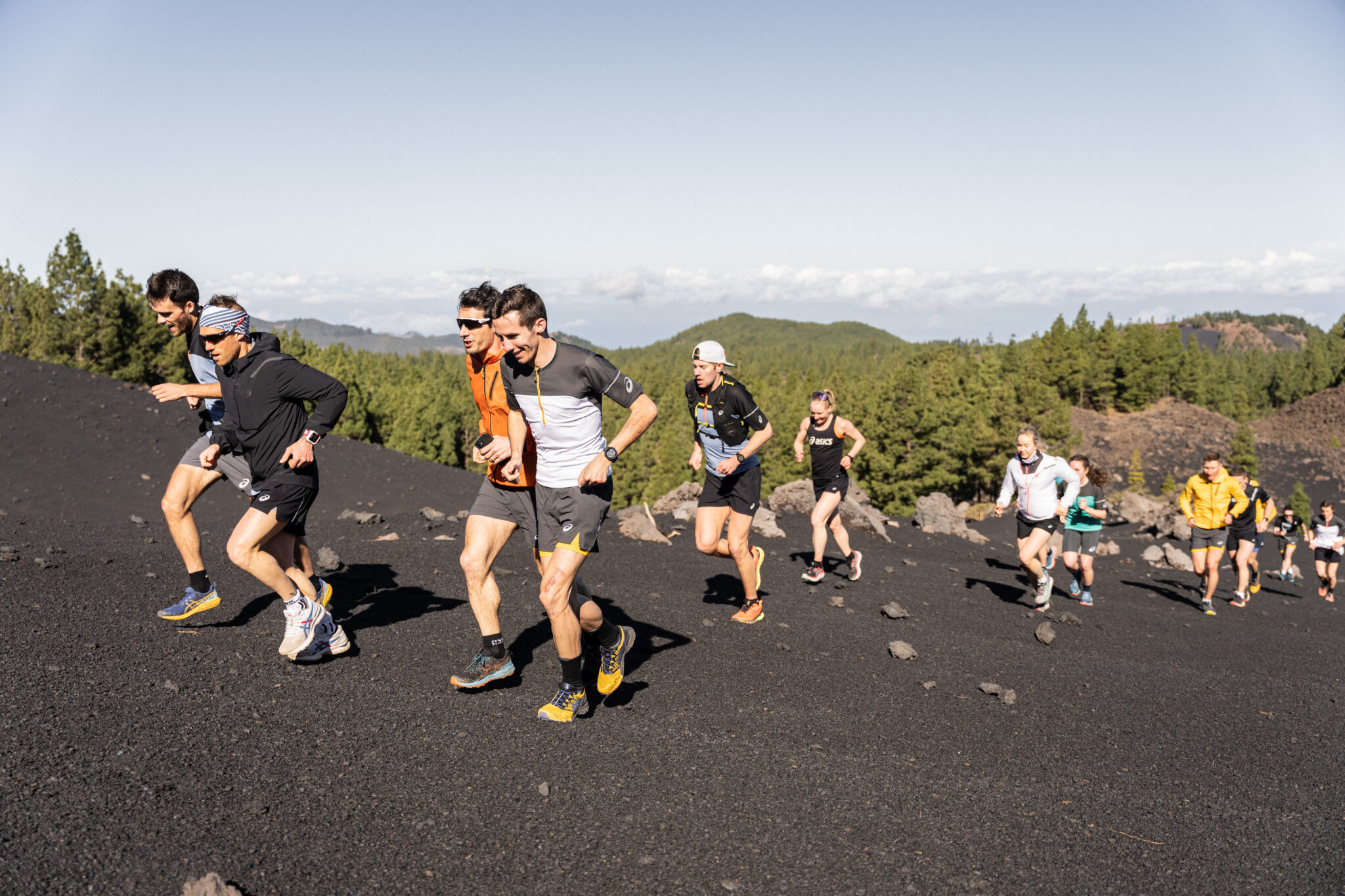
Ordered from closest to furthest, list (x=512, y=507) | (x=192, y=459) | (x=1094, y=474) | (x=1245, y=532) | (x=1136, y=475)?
(x=512, y=507), (x=192, y=459), (x=1094, y=474), (x=1245, y=532), (x=1136, y=475)

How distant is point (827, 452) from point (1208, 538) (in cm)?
642

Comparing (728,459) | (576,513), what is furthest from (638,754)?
(728,459)

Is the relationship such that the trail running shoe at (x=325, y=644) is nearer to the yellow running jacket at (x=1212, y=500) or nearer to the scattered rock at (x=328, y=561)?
the scattered rock at (x=328, y=561)

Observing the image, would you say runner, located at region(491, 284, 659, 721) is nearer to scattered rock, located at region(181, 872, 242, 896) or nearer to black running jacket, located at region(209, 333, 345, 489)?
black running jacket, located at region(209, 333, 345, 489)

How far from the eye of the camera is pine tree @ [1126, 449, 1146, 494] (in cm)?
6222

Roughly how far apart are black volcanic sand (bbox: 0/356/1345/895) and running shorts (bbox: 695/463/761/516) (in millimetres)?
1149

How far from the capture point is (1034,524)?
9336mm

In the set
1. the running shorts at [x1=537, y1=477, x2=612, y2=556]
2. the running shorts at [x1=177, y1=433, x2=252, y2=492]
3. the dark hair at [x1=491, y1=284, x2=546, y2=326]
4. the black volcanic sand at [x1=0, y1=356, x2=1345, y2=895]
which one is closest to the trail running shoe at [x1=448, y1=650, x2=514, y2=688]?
the black volcanic sand at [x1=0, y1=356, x2=1345, y2=895]

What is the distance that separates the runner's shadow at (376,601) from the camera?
21.2 ft

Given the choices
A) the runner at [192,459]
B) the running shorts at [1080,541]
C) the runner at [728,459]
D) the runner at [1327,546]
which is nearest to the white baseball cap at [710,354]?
the runner at [728,459]

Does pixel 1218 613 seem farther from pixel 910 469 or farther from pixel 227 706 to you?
pixel 910 469

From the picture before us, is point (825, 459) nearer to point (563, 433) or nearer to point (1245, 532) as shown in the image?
point (563, 433)

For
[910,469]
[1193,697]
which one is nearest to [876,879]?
[1193,697]

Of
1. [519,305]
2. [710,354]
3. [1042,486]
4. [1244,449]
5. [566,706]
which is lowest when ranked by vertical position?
[1244,449]
